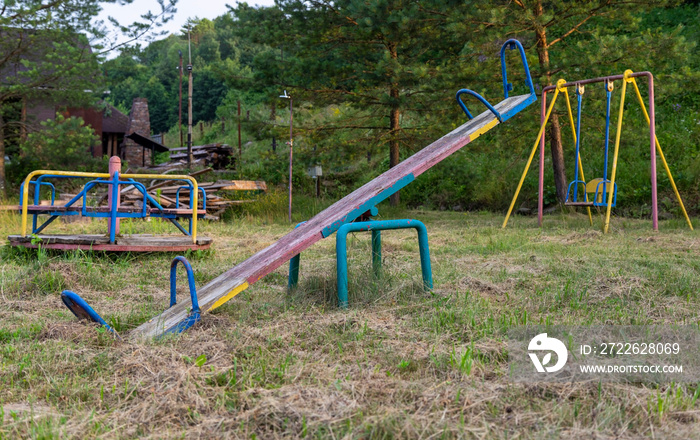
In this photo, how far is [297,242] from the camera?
3203mm

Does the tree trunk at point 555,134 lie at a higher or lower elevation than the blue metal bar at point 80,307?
higher

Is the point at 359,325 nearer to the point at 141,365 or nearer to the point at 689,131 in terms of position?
the point at 141,365

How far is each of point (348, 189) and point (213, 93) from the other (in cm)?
3466

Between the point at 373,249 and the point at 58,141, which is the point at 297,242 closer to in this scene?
the point at 373,249

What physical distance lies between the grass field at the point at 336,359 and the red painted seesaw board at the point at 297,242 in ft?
0.49

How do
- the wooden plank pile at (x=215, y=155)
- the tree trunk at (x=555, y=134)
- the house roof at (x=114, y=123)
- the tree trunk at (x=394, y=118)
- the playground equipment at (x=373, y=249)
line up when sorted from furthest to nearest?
the house roof at (x=114, y=123) → the wooden plank pile at (x=215, y=155) → the tree trunk at (x=394, y=118) → the tree trunk at (x=555, y=134) → the playground equipment at (x=373, y=249)

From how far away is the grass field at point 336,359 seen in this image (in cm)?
183

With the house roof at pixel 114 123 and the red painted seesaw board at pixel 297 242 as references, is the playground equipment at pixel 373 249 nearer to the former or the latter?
the red painted seesaw board at pixel 297 242

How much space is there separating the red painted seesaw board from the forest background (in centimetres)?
630

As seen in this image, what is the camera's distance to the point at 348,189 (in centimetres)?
1650

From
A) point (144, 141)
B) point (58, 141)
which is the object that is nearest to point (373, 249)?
point (58, 141)

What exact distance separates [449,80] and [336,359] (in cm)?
901

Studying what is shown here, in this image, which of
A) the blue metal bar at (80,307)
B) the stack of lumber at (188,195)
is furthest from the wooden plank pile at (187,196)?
the blue metal bar at (80,307)

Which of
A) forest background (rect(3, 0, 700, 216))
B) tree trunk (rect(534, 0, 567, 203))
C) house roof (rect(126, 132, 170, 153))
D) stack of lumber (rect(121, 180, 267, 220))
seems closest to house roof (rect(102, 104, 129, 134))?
house roof (rect(126, 132, 170, 153))
